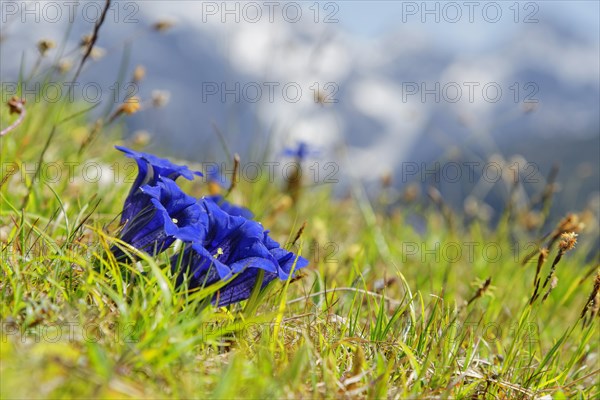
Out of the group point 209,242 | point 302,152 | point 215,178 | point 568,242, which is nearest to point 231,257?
point 209,242

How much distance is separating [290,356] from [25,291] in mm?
836

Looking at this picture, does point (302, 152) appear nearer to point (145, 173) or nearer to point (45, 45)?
point (45, 45)

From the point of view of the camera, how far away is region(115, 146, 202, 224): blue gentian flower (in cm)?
231

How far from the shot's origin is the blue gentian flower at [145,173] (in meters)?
2.31

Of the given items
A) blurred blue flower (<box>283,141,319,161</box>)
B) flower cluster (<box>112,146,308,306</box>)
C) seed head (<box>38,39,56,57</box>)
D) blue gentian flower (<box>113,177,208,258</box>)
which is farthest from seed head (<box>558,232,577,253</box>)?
blurred blue flower (<box>283,141,319,161</box>)

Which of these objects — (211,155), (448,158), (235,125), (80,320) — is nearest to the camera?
(80,320)

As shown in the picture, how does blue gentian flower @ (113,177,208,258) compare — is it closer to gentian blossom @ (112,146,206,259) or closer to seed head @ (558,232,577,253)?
gentian blossom @ (112,146,206,259)

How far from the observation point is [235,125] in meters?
5.16

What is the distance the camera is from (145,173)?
2459mm

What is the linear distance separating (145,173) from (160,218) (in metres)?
0.38

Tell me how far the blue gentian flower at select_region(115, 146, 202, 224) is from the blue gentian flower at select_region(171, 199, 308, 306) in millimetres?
215

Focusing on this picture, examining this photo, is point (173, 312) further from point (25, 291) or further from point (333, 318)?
point (333, 318)

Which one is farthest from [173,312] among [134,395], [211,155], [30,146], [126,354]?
[211,155]

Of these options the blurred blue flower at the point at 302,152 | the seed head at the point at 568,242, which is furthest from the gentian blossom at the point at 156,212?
the blurred blue flower at the point at 302,152
